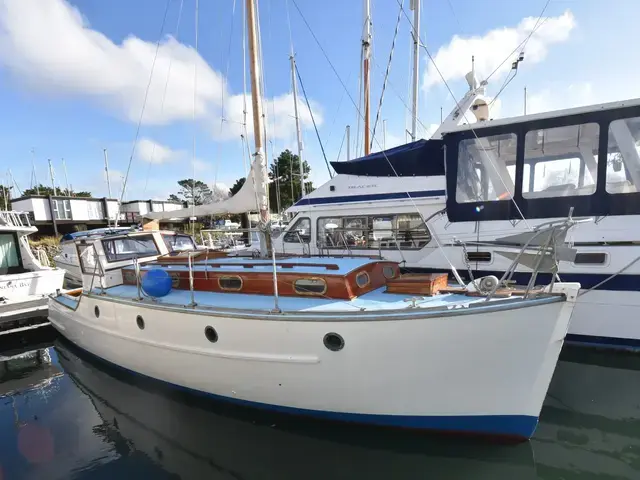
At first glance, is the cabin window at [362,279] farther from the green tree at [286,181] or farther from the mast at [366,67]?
the green tree at [286,181]

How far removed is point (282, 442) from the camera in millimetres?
4070

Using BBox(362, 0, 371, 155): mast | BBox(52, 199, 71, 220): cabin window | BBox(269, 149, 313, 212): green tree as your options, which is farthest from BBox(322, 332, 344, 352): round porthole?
BBox(52, 199, 71, 220): cabin window

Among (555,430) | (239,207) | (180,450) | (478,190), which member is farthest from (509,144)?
(180,450)

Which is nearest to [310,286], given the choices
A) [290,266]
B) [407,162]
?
[290,266]

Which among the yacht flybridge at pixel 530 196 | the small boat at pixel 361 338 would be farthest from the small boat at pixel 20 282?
the yacht flybridge at pixel 530 196

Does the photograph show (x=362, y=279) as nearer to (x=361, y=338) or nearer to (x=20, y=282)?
(x=361, y=338)

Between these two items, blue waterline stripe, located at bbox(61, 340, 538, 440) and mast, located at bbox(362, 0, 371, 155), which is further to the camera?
mast, located at bbox(362, 0, 371, 155)

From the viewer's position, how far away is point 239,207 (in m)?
6.22

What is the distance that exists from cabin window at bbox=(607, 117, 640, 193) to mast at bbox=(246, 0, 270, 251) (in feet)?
18.0

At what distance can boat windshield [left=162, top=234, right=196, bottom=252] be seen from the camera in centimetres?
796

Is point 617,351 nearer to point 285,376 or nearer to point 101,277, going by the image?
point 285,376

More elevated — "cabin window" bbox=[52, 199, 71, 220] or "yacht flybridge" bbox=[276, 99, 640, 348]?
"cabin window" bbox=[52, 199, 71, 220]

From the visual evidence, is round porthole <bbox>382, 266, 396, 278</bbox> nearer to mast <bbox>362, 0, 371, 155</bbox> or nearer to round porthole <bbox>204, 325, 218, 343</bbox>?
round porthole <bbox>204, 325, 218, 343</bbox>

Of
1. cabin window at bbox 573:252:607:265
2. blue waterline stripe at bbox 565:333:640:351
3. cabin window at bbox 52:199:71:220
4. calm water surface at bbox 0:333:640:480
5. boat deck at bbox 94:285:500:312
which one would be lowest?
calm water surface at bbox 0:333:640:480
